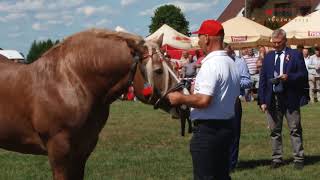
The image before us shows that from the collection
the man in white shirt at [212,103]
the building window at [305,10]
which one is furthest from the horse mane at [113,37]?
the building window at [305,10]

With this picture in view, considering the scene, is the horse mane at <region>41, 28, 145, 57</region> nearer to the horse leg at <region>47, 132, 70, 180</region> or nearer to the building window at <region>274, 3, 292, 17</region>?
the horse leg at <region>47, 132, 70, 180</region>

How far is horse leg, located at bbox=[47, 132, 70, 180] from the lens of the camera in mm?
5242

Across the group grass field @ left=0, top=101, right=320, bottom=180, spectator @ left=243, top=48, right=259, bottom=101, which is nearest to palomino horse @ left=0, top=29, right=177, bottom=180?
grass field @ left=0, top=101, right=320, bottom=180

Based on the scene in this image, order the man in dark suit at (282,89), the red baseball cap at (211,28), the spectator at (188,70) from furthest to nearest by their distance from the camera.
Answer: the spectator at (188,70)
the man in dark suit at (282,89)
the red baseball cap at (211,28)

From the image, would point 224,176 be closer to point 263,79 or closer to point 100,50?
point 100,50

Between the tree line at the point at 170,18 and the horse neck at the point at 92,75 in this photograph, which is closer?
the horse neck at the point at 92,75

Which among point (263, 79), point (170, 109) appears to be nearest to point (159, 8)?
point (263, 79)

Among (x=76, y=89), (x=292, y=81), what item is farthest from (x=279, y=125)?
(x=76, y=89)

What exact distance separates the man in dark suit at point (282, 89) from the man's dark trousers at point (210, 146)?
4.32m

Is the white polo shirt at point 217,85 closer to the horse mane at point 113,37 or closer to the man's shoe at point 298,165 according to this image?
the horse mane at point 113,37

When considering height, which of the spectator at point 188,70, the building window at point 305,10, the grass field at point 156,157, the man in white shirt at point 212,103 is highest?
the building window at point 305,10

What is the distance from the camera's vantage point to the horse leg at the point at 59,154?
5242 millimetres

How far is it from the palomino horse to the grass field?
3.37 m

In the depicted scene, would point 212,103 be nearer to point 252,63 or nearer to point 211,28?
point 211,28
